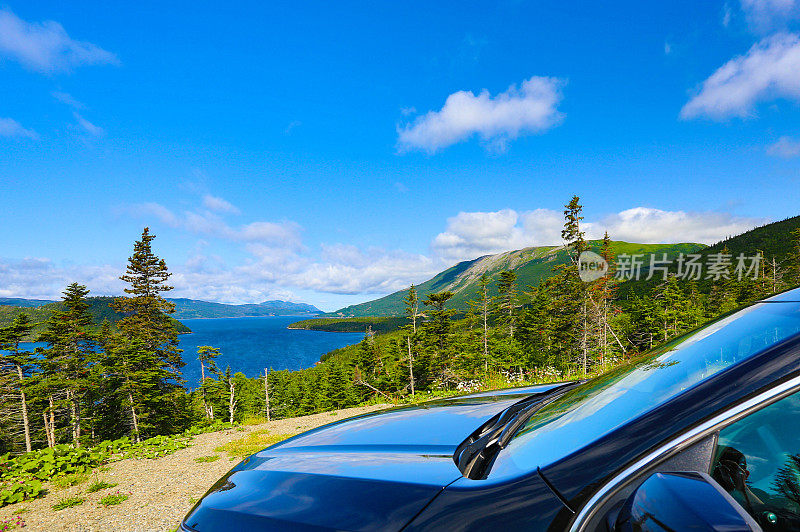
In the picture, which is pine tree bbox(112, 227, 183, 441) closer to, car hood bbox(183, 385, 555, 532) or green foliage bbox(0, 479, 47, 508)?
green foliage bbox(0, 479, 47, 508)

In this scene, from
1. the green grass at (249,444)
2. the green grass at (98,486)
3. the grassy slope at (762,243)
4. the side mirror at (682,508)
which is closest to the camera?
the side mirror at (682,508)

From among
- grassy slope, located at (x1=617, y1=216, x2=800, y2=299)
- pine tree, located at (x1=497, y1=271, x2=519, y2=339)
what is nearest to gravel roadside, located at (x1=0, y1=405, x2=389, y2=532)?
pine tree, located at (x1=497, y1=271, x2=519, y2=339)

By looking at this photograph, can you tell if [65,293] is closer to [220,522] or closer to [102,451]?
[102,451]

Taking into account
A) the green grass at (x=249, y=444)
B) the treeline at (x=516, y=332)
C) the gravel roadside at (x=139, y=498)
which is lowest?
the treeline at (x=516, y=332)

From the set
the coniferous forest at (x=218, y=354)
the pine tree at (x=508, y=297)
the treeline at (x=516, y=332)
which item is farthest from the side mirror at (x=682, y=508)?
the pine tree at (x=508, y=297)

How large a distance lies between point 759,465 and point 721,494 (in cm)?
35

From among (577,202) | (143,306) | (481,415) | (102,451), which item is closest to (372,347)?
(143,306)

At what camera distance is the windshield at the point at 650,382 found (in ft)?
3.63

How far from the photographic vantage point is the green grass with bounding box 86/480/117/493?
574 cm

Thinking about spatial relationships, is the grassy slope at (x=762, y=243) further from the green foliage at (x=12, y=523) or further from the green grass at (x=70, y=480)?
the green foliage at (x=12, y=523)

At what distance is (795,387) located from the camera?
2.92 ft

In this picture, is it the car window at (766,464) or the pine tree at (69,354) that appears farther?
the pine tree at (69,354)

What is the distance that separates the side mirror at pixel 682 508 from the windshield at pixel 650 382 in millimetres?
235

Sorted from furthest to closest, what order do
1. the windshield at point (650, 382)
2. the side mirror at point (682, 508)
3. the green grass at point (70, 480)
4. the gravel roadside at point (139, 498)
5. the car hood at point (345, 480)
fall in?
the green grass at point (70, 480) < the gravel roadside at point (139, 498) < the car hood at point (345, 480) < the windshield at point (650, 382) < the side mirror at point (682, 508)
